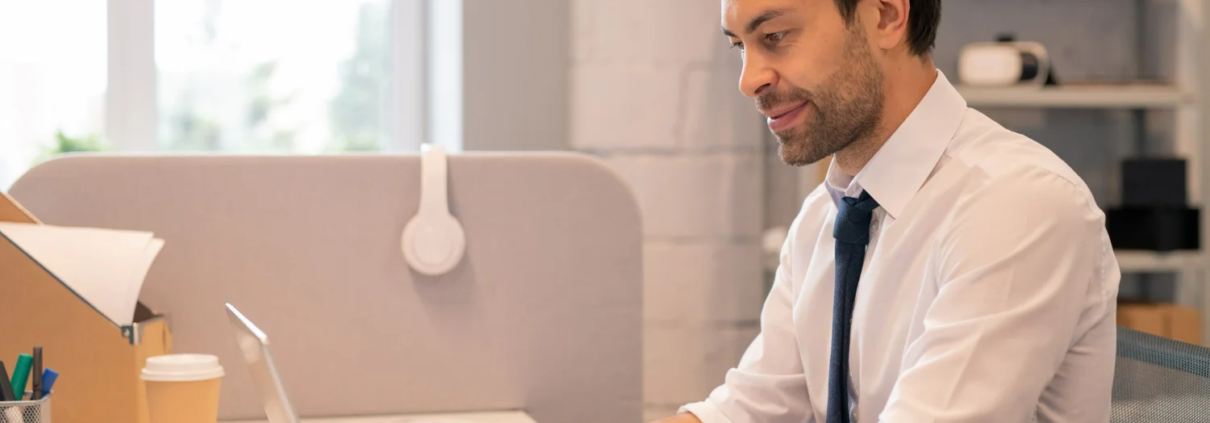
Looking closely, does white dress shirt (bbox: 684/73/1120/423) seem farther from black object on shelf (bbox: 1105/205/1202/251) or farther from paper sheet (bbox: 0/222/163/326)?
black object on shelf (bbox: 1105/205/1202/251)

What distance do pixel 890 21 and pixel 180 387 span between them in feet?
2.12

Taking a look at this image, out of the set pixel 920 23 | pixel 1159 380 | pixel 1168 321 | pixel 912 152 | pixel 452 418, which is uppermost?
pixel 920 23

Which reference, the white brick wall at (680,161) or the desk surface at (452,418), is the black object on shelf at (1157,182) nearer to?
the white brick wall at (680,161)

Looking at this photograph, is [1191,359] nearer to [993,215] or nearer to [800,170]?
[993,215]

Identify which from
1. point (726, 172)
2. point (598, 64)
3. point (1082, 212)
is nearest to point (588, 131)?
point (598, 64)

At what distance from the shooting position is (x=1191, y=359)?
28.3 inches

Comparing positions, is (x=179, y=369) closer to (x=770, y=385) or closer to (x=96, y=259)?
(x=96, y=259)

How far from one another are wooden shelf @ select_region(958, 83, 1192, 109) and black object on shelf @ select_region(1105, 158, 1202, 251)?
103mm

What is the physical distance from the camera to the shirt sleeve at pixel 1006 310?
2.49 ft

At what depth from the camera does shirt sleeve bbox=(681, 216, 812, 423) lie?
108cm

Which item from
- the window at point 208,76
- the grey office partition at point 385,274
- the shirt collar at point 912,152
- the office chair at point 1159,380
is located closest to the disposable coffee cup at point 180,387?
the grey office partition at point 385,274

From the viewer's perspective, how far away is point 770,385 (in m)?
1.08

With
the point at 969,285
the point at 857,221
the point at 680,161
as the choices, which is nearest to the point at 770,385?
the point at 857,221

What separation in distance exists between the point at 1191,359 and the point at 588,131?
55.6 inches
